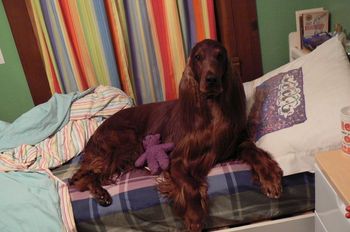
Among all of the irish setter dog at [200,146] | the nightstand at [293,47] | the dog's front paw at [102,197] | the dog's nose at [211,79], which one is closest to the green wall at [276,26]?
the nightstand at [293,47]

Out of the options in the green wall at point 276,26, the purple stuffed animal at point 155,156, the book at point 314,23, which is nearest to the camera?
the purple stuffed animal at point 155,156

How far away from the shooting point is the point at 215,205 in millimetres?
1416

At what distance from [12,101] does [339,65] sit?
2.05 m

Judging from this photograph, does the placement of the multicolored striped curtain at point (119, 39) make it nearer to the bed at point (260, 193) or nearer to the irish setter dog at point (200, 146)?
the irish setter dog at point (200, 146)

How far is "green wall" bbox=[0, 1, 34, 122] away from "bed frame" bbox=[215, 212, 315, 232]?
1701mm

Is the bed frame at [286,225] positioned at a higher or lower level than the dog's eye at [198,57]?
lower

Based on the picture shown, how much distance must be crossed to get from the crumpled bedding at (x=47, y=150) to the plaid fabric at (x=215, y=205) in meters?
0.12

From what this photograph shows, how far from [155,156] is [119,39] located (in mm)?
917

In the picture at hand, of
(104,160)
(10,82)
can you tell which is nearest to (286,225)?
(104,160)

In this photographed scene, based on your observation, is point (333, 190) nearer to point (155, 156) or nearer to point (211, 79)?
point (211, 79)

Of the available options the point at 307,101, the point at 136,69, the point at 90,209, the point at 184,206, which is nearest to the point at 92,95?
the point at 136,69

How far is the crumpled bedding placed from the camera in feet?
4.68

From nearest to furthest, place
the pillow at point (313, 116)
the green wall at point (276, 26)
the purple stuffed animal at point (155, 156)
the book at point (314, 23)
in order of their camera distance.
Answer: the pillow at point (313, 116) → the purple stuffed animal at point (155, 156) → the book at point (314, 23) → the green wall at point (276, 26)

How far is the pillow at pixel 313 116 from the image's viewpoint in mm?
1323
